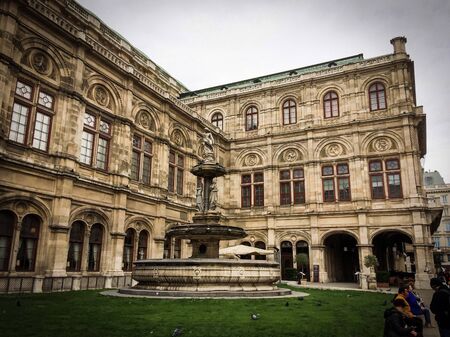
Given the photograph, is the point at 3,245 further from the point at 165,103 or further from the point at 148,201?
the point at 165,103

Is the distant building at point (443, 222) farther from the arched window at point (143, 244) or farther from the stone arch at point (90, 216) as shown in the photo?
the stone arch at point (90, 216)

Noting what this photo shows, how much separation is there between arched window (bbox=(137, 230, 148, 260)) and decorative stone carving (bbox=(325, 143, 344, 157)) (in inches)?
668

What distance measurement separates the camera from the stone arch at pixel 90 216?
18.7 m

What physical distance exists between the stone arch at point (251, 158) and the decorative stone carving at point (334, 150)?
565 cm

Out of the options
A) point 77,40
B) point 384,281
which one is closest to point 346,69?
point 384,281

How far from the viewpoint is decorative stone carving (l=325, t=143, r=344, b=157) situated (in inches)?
1242

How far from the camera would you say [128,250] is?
22578mm

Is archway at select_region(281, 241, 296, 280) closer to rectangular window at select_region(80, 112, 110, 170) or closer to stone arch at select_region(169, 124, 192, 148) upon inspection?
stone arch at select_region(169, 124, 192, 148)

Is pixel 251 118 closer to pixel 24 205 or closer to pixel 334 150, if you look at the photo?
pixel 334 150

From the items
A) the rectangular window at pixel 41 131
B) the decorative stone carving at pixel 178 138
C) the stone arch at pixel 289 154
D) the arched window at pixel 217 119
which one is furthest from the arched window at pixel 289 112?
the rectangular window at pixel 41 131

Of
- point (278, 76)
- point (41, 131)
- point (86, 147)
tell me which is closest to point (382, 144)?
point (278, 76)

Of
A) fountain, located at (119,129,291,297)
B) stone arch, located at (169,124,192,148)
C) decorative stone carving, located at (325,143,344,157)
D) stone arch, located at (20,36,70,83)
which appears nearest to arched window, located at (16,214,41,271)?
fountain, located at (119,129,291,297)

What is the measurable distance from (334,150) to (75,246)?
71.9 ft

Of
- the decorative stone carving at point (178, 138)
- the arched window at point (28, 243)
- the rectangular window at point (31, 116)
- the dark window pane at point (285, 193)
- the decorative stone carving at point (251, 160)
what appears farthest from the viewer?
the decorative stone carving at point (251, 160)
